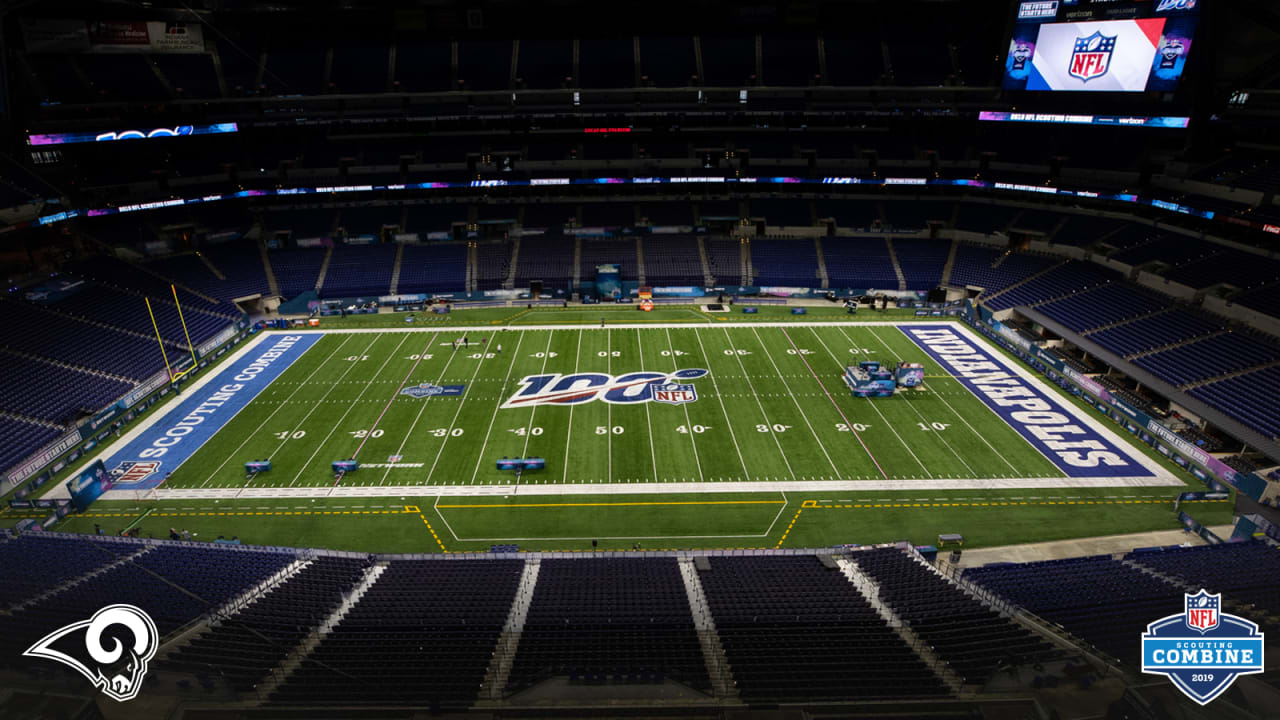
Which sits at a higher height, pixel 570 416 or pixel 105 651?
pixel 105 651

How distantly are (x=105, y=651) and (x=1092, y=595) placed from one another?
2143 cm

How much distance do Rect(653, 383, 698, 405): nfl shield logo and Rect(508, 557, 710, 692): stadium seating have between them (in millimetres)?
12472

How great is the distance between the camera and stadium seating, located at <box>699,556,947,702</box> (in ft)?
37.2

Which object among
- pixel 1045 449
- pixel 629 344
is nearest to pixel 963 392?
pixel 1045 449

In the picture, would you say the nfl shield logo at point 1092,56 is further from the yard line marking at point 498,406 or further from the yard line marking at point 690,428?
the yard line marking at point 498,406

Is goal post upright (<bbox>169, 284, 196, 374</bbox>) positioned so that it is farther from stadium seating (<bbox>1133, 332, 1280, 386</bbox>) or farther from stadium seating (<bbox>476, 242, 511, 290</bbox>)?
stadium seating (<bbox>1133, 332, 1280, 386</bbox>)

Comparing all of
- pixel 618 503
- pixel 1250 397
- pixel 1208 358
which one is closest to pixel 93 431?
pixel 618 503

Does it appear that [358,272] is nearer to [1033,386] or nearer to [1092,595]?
[1033,386]

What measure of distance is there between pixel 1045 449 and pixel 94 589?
32.9m

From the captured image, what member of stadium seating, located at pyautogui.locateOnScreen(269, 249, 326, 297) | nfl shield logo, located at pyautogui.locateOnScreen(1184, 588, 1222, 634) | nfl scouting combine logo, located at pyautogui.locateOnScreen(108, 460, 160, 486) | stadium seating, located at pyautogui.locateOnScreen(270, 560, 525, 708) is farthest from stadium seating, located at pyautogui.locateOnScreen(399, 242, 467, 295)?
nfl shield logo, located at pyautogui.locateOnScreen(1184, 588, 1222, 634)

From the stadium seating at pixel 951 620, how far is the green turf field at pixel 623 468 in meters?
2.77

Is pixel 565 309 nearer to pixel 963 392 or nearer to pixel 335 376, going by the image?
pixel 335 376

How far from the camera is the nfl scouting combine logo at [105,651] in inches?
402

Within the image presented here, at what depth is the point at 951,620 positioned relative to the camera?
14.7m
